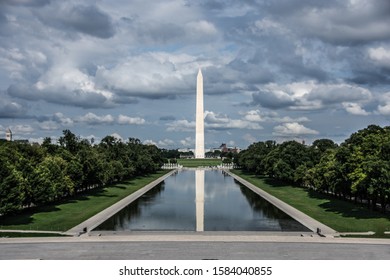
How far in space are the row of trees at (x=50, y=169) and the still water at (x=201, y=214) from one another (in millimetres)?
7605

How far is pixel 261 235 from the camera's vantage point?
1332 inches

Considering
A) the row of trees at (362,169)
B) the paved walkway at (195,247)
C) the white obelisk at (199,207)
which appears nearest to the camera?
the paved walkway at (195,247)

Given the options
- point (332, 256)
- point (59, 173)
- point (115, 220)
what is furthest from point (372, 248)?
point (59, 173)

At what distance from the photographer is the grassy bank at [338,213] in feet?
124

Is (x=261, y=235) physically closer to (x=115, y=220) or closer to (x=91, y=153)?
(x=115, y=220)

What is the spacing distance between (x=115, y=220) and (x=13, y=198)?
8.81 m

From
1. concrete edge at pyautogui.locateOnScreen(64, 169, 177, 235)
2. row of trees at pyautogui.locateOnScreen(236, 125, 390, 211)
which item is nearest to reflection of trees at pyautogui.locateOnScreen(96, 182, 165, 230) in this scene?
concrete edge at pyautogui.locateOnScreen(64, 169, 177, 235)

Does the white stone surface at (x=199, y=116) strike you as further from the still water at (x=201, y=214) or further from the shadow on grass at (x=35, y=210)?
the shadow on grass at (x=35, y=210)

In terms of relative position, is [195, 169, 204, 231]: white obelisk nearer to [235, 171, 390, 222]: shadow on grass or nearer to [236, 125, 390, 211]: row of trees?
[235, 171, 390, 222]: shadow on grass

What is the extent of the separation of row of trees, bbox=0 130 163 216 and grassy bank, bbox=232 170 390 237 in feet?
83.4

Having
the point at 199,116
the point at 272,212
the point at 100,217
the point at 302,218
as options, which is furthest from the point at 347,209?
the point at 199,116

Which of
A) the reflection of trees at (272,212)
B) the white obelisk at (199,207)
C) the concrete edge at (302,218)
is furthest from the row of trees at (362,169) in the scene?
the white obelisk at (199,207)

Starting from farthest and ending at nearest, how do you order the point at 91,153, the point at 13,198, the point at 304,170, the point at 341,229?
the point at 304,170
the point at 91,153
the point at 13,198
the point at 341,229

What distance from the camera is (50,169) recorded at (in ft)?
171
